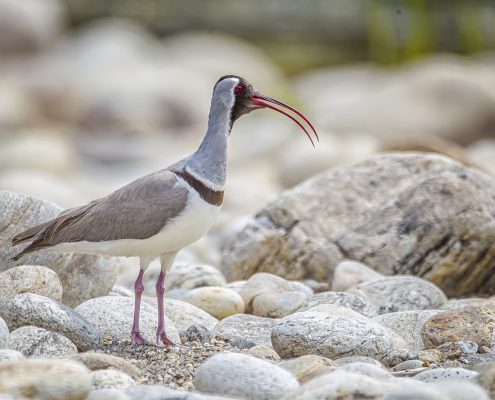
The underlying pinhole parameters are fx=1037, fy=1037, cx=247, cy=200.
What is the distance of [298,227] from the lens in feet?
29.2

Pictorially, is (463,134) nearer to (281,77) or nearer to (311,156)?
(311,156)

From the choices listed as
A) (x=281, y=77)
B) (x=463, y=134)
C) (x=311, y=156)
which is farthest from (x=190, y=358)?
(x=281, y=77)

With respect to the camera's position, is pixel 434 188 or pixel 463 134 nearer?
pixel 434 188

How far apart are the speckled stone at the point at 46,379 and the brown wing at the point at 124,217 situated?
1598 millimetres

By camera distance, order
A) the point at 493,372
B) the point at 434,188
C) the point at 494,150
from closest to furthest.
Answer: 1. the point at 493,372
2. the point at 434,188
3. the point at 494,150

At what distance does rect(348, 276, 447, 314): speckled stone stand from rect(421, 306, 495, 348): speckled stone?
799 millimetres

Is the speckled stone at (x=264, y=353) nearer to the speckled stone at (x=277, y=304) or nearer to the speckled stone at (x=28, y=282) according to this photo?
the speckled stone at (x=277, y=304)

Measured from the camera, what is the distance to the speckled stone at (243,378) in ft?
17.0

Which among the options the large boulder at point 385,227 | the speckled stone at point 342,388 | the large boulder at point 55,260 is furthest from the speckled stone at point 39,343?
the large boulder at point 385,227

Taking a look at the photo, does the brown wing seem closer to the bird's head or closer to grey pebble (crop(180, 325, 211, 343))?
the bird's head

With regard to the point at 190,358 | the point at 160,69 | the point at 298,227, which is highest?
the point at 160,69

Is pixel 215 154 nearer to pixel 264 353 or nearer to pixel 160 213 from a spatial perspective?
pixel 160 213

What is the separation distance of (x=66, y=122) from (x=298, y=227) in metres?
13.9

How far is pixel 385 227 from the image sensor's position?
29.0 feet
